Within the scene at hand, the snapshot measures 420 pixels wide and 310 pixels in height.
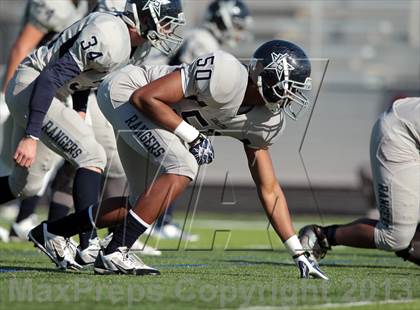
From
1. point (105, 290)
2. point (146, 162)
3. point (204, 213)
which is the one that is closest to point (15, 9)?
point (204, 213)

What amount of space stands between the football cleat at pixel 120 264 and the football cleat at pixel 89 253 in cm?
43

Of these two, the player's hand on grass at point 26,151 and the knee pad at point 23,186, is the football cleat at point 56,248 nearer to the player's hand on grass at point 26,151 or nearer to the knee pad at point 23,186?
the player's hand on grass at point 26,151

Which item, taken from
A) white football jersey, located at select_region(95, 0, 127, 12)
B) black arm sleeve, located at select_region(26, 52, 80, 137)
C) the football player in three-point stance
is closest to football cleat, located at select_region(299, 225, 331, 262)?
the football player in three-point stance

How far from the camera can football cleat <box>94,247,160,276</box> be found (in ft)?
15.2

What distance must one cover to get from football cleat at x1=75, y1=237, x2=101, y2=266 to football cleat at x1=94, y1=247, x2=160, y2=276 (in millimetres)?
427

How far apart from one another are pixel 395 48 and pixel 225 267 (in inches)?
366

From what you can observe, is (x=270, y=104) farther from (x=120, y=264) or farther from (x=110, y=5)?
(x=110, y=5)

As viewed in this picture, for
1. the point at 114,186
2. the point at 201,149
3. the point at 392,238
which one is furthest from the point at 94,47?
the point at 392,238

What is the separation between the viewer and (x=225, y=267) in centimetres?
548

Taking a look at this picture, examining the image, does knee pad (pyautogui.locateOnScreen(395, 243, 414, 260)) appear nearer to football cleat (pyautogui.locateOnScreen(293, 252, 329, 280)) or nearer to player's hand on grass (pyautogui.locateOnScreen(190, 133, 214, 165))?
football cleat (pyautogui.locateOnScreen(293, 252, 329, 280))

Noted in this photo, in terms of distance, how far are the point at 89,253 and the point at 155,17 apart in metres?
1.32

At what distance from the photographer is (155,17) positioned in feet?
16.7

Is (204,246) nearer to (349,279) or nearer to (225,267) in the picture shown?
(225,267)

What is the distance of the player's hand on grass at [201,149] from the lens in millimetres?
4645
